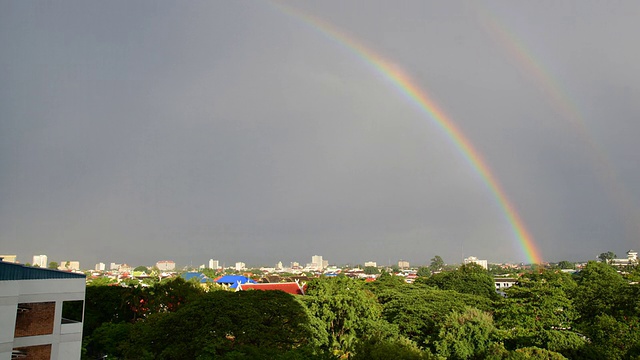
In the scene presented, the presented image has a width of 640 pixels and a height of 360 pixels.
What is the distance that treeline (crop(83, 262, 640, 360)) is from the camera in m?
21.3

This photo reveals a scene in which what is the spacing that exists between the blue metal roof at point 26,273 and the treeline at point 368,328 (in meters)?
5.86

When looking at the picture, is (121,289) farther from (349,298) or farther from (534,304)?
(534,304)

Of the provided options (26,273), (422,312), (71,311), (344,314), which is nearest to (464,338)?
(422,312)

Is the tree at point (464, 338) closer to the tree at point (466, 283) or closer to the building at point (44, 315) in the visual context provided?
the building at point (44, 315)

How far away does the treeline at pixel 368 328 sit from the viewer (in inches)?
838

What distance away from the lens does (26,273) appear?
643 inches

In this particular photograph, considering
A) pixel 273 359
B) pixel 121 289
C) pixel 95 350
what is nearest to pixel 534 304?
pixel 273 359

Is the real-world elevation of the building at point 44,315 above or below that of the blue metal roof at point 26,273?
below

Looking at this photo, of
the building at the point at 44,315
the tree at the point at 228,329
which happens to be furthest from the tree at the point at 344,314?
the building at the point at 44,315

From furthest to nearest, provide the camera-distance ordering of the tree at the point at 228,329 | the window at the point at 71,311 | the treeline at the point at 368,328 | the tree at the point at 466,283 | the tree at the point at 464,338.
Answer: the tree at the point at 466,283, the window at the point at 71,311, the tree at the point at 464,338, the tree at the point at 228,329, the treeline at the point at 368,328

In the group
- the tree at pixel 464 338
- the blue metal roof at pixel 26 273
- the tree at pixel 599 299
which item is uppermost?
the blue metal roof at pixel 26 273

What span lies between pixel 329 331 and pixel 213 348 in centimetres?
967

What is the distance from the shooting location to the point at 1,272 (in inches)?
602

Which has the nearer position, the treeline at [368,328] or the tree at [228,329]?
the treeline at [368,328]
